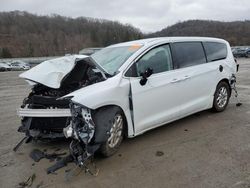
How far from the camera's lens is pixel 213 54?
5957mm

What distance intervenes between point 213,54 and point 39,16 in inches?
4118

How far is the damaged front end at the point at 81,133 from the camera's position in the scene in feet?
12.0

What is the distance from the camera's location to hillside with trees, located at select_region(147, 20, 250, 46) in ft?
252

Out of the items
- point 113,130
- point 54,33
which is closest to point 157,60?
point 113,130

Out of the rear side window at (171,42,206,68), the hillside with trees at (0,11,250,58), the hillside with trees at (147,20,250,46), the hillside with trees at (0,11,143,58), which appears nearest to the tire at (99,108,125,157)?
the rear side window at (171,42,206,68)

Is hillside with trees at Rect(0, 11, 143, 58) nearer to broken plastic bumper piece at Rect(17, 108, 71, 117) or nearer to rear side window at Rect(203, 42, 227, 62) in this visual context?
rear side window at Rect(203, 42, 227, 62)

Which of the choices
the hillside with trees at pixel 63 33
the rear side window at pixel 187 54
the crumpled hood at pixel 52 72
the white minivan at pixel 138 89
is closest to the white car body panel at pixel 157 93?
the white minivan at pixel 138 89

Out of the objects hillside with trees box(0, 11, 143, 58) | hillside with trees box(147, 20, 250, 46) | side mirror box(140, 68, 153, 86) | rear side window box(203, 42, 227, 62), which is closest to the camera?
side mirror box(140, 68, 153, 86)

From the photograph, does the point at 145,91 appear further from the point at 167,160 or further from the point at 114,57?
the point at 167,160

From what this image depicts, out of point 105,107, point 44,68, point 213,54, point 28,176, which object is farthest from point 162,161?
point 213,54

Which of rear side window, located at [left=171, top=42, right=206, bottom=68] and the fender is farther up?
rear side window, located at [left=171, top=42, right=206, bottom=68]

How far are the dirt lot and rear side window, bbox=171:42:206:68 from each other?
122 cm

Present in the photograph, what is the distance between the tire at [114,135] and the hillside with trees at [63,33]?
269 feet

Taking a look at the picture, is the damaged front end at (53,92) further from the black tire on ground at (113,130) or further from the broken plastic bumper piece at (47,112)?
the black tire on ground at (113,130)
